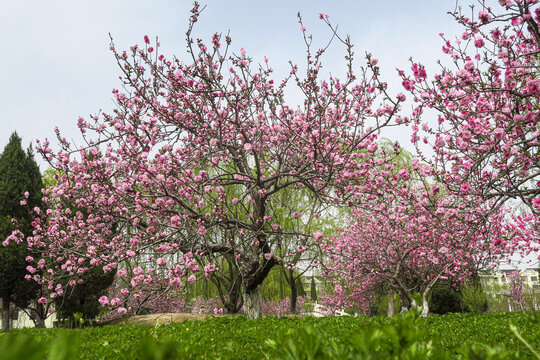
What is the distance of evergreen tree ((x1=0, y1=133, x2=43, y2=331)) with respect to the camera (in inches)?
606

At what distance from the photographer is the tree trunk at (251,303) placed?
33.5ft

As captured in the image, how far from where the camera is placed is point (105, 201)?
8.80 m

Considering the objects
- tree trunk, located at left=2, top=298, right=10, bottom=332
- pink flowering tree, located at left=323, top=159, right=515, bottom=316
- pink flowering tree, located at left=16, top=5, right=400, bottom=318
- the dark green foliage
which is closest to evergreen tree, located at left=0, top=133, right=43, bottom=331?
tree trunk, located at left=2, top=298, right=10, bottom=332

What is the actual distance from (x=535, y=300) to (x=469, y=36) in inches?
1146

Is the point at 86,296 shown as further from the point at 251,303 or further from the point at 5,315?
the point at 251,303

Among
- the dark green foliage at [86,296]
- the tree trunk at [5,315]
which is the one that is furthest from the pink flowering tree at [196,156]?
the tree trunk at [5,315]

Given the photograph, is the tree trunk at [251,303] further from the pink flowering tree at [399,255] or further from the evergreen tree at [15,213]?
the evergreen tree at [15,213]

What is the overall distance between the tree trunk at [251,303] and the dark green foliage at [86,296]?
713 centimetres

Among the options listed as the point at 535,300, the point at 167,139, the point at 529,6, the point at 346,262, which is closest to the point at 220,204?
the point at 167,139

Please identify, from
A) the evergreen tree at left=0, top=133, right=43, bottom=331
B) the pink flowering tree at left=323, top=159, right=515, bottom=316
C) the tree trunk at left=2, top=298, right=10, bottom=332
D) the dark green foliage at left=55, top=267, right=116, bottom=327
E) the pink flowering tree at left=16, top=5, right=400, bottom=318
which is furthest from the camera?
the tree trunk at left=2, top=298, right=10, bottom=332

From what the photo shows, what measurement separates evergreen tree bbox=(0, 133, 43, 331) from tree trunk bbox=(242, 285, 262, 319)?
1049cm

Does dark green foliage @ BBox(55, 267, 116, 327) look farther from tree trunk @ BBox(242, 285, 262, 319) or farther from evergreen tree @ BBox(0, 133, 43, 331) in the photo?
tree trunk @ BBox(242, 285, 262, 319)

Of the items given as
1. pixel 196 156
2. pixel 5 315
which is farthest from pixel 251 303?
pixel 5 315

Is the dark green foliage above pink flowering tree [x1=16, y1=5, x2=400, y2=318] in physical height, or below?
below
